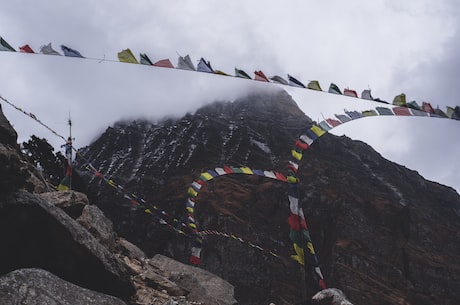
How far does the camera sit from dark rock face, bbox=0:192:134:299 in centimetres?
929

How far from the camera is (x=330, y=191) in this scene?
168ft

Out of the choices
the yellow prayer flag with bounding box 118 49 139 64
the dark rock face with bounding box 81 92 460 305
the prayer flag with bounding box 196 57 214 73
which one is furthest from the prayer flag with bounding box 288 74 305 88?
the dark rock face with bounding box 81 92 460 305

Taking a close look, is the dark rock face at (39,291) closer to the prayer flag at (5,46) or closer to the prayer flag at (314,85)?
the prayer flag at (5,46)

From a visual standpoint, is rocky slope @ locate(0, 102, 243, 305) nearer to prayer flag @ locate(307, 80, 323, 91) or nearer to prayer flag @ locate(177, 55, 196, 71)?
prayer flag @ locate(177, 55, 196, 71)

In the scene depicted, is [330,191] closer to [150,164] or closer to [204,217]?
[204,217]

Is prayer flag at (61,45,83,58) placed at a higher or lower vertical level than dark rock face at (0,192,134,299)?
higher

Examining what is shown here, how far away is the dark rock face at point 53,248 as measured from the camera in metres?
9.29

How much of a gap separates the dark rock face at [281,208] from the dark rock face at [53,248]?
28.7 m

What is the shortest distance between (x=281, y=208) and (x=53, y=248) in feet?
134

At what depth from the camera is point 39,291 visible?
7.82 meters

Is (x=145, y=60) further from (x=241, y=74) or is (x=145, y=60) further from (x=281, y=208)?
(x=281, y=208)

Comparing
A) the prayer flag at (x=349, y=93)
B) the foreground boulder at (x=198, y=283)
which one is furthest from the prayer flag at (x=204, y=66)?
the foreground boulder at (x=198, y=283)

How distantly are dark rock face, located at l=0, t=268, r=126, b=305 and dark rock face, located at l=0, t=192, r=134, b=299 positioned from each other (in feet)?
4.07

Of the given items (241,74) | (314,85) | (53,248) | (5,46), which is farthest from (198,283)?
(5,46)
